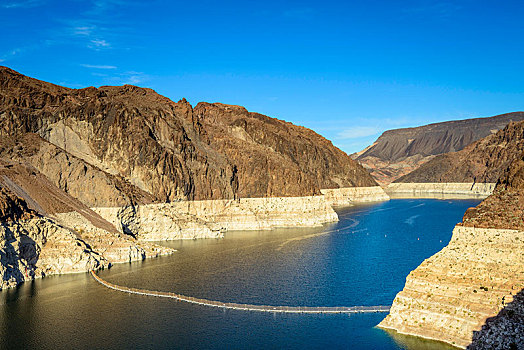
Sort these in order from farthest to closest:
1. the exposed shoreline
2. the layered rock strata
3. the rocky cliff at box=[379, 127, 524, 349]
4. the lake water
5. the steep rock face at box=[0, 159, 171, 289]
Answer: the exposed shoreline < the steep rock face at box=[0, 159, 171, 289] < the lake water < the layered rock strata < the rocky cliff at box=[379, 127, 524, 349]

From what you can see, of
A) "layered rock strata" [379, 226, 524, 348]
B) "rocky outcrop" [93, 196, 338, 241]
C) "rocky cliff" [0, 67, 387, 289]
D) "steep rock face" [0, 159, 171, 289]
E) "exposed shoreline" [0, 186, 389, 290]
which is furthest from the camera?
"rocky outcrop" [93, 196, 338, 241]

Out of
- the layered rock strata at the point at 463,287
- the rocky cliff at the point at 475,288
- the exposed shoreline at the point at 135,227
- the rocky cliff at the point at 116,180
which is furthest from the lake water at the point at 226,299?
the rocky cliff at the point at 116,180

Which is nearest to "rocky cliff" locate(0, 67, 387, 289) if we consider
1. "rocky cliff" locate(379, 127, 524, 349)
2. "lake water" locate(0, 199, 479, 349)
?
"lake water" locate(0, 199, 479, 349)

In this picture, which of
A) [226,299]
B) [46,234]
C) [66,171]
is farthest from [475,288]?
[66,171]

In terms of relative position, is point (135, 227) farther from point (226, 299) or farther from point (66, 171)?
point (226, 299)

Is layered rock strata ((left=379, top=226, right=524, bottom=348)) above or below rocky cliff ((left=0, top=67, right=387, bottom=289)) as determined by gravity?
below

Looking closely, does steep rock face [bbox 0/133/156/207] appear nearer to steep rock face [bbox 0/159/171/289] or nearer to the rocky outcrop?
the rocky outcrop

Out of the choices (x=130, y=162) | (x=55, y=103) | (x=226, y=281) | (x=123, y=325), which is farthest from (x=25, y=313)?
(x=55, y=103)

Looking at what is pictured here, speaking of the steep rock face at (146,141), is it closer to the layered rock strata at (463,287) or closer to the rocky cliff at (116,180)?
the rocky cliff at (116,180)
